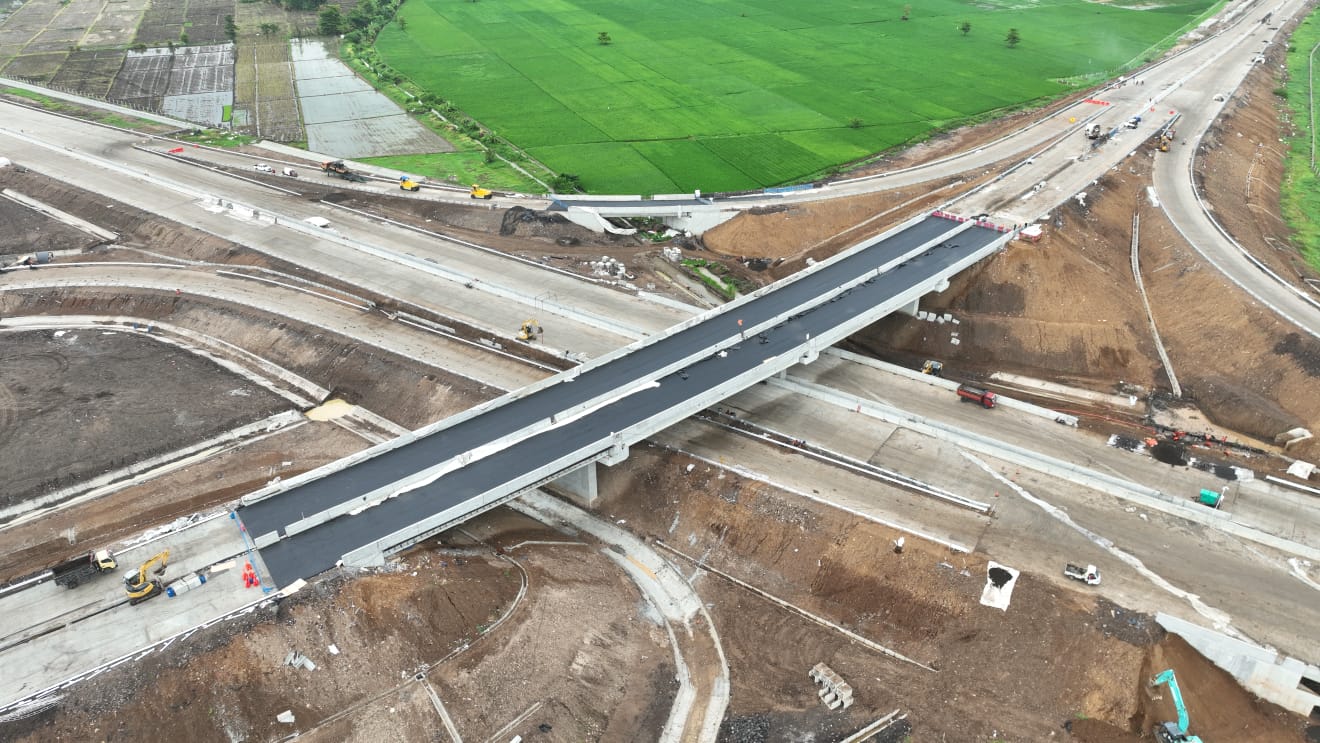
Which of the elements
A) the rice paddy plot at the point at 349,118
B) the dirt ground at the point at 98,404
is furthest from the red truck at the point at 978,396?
the rice paddy plot at the point at 349,118

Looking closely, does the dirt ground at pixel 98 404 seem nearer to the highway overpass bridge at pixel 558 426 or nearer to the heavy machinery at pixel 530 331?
the highway overpass bridge at pixel 558 426

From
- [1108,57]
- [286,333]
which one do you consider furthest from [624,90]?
[1108,57]

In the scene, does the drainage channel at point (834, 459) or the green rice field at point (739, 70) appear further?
the green rice field at point (739, 70)

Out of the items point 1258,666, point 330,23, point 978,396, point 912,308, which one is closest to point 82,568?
point 978,396

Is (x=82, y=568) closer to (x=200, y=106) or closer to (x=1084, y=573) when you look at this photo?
(x=1084, y=573)

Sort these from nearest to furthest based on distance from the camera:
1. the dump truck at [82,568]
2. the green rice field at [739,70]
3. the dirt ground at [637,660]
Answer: the dirt ground at [637,660]
the dump truck at [82,568]
the green rice field at [739,70]

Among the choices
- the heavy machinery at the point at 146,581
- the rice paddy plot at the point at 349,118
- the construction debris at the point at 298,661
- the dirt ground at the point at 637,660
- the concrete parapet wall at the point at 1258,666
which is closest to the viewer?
the dirt ground at the point at 637,660

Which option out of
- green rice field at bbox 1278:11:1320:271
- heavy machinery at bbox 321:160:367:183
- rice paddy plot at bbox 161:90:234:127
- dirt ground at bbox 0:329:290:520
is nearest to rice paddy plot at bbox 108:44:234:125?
rice paddy plot at bbox 161:90:234:127
